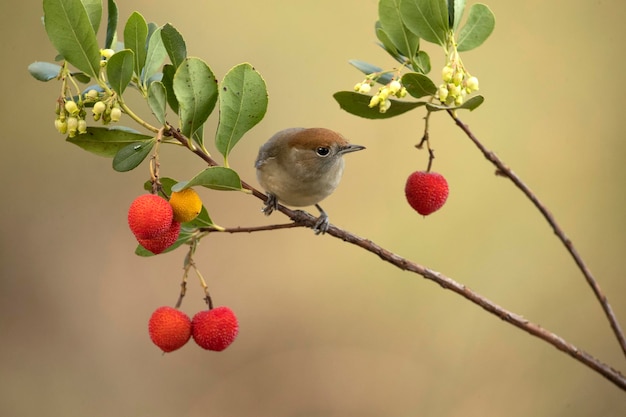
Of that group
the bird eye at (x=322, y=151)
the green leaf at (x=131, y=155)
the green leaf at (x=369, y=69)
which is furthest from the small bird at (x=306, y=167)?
the green leaf at (x=131, y=155)

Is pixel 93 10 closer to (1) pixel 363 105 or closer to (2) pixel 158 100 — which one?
(2) pixel 158 100

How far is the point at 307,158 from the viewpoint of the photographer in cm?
136

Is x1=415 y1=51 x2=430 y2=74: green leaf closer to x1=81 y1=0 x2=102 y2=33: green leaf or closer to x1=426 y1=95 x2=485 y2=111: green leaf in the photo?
x1=426 y1=95 x2=485 y2=111: green leaf

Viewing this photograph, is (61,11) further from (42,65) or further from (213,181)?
(213,181)

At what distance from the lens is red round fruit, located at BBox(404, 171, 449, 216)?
3.59 ft

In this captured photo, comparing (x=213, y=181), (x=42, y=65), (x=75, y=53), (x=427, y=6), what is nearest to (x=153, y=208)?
(x=213, y=181)

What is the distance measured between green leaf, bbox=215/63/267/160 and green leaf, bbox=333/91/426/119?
0.11 metres

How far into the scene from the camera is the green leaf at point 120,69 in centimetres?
84

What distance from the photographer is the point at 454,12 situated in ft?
3.27

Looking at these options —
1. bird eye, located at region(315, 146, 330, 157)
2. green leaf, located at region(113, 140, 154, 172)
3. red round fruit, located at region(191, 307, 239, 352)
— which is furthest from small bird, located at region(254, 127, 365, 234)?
green leaf, located at region(113, 140, 154, 172)

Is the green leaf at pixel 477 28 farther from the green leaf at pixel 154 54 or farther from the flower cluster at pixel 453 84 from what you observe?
the green leaf at pixel 154 54

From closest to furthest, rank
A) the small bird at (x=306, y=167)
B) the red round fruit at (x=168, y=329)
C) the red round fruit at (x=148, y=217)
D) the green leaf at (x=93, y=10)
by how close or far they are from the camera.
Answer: the red round fruit at (x=148, y=217), the green leaf at (x=93, y=10), the red round fruit at (x=168, y=329), the small bird at (x=306, y=167)

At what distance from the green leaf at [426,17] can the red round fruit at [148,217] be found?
453 mm

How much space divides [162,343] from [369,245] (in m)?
0.35
